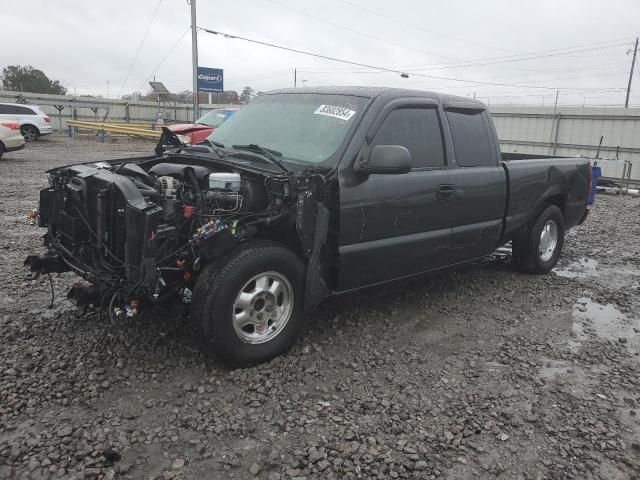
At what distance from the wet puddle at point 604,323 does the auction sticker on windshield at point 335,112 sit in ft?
8.53

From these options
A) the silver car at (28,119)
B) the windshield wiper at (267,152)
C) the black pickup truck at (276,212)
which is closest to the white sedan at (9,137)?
the silver car at (28,119)

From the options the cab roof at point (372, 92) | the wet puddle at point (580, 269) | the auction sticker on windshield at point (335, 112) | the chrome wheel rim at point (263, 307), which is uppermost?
the cab roof at point (372, 92)

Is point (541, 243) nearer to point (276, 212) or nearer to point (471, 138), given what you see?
point (471, 138)

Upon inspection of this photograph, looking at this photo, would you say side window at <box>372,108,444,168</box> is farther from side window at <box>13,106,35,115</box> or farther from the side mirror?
side window at <box>13,106,35,115</box>

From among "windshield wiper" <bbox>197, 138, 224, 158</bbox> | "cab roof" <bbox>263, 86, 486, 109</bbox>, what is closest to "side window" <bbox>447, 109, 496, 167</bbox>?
"cab roof" <bbox>263, 86, 486, 109</bbox>

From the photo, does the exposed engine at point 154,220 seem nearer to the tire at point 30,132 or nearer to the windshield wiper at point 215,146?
the windshield wiper at point 215,146

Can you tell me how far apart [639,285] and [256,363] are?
464 cm

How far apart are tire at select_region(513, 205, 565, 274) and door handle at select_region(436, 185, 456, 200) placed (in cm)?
175

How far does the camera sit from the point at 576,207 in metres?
6.51

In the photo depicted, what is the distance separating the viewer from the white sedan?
598 inches

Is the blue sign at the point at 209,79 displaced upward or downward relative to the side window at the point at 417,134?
upward

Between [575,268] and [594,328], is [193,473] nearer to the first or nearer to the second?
[594,328]

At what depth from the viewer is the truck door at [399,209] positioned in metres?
3.91

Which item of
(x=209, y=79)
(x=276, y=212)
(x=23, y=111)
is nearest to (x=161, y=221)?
(x=276, y=212)
